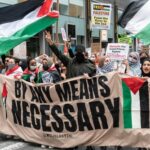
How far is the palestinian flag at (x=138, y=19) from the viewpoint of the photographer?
9.55m

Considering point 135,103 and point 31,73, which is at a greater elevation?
point 31,73

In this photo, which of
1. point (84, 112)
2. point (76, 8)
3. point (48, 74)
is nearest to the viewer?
point (84, 112)

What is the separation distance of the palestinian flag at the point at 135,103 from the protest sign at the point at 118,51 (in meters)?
4.41

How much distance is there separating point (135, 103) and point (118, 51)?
4.82 meters

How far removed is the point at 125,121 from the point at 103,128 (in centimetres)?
39

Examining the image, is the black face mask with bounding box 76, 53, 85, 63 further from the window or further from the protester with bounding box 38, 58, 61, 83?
the window

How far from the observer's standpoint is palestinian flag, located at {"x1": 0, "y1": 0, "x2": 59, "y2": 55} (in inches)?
378

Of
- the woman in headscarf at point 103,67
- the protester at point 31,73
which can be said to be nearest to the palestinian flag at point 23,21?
the protester at point 31,73

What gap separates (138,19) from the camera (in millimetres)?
9938

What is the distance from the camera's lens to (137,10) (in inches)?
398

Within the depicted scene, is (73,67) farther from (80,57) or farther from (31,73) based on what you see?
(31,73)

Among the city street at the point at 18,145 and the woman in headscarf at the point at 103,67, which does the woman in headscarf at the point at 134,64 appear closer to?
the woman in headscarf at the point at 103,67

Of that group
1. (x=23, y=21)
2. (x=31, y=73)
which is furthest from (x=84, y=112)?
(x=23, y=21)

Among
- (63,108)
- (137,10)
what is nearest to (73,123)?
(63,108)
